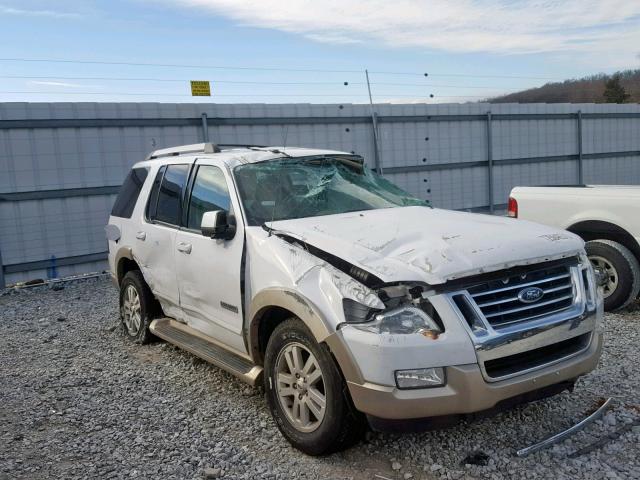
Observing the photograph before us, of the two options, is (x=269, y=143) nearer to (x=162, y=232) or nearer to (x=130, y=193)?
(x=130, y=193)

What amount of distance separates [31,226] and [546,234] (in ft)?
26.7

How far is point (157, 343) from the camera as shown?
19.1 feet

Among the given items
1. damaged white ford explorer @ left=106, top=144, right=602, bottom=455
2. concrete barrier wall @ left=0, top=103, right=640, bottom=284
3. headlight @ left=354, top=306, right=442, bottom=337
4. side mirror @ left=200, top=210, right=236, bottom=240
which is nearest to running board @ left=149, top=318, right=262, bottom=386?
damaged white ford explorer @ left=106, top=144, right=602, bottom=455

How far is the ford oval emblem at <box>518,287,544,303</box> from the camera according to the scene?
3.14 metres

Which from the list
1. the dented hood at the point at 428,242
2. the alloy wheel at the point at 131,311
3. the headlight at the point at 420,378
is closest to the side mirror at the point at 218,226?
the dented hood at the point at 428,242

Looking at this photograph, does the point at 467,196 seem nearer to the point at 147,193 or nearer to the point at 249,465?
the point at 147,193

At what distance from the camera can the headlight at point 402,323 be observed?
2.91m

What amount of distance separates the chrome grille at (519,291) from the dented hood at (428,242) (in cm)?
8

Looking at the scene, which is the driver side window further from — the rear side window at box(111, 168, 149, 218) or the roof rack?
the rear side window at box(111, 168, 149, 218)

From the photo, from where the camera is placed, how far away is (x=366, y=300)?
118 inches

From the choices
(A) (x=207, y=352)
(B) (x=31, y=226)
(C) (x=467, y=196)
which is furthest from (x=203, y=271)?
(C) (x=467, y=196)

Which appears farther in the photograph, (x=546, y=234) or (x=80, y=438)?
(x=80, y=438)

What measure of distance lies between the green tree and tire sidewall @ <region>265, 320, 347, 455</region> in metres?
62.7

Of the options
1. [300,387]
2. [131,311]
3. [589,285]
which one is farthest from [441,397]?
[131,311]
